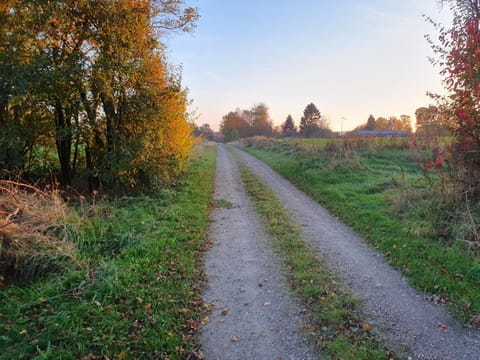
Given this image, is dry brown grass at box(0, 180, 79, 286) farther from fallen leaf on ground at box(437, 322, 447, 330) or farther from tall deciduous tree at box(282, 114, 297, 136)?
tall deciduous tree at box(282, 114, 297, 136)

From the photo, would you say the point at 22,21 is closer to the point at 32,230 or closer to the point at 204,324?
the point at 32,230

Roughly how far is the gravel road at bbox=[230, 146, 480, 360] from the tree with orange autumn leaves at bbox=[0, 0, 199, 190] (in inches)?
284

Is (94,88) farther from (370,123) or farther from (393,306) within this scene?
(370,123)

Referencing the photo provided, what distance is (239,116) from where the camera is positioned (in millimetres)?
89625

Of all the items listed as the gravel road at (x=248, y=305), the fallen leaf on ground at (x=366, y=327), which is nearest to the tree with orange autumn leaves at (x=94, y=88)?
the gravel road at (x=248, y=305)

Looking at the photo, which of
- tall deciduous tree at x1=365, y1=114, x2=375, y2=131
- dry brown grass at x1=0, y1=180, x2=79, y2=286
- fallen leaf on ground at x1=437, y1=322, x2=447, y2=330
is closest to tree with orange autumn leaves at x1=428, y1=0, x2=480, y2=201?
fallen leaf on ground at x1=437, y1=322, x2=447, y2=330

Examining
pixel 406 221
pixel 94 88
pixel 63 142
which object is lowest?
pixel 406 221

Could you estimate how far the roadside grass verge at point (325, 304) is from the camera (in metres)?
3.42

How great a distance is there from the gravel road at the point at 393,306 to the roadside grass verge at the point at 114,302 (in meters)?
2.47

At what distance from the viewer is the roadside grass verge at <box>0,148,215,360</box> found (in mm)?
3414

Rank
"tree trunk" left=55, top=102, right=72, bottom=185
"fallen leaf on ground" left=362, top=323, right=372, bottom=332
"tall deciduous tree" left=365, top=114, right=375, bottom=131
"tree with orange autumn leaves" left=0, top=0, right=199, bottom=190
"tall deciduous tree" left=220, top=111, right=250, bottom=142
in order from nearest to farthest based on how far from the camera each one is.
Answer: "fallen leaf on ground" left=362, top=323, right=372, bottom=332, "tree with orange autumn leaves" left=0, top=0, right=199, bottom=190, "tree trunk" left=55, top=102, right=72, bottom=185, "tall deciduous tree" left=220, top=111, right=250, bottom=142, "tall deciduous tree" left=365, top=114, right=375, bottom=131

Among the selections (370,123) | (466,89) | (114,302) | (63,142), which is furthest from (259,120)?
(114,302)

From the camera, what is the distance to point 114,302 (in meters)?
4.24

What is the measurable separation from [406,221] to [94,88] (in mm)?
10458
